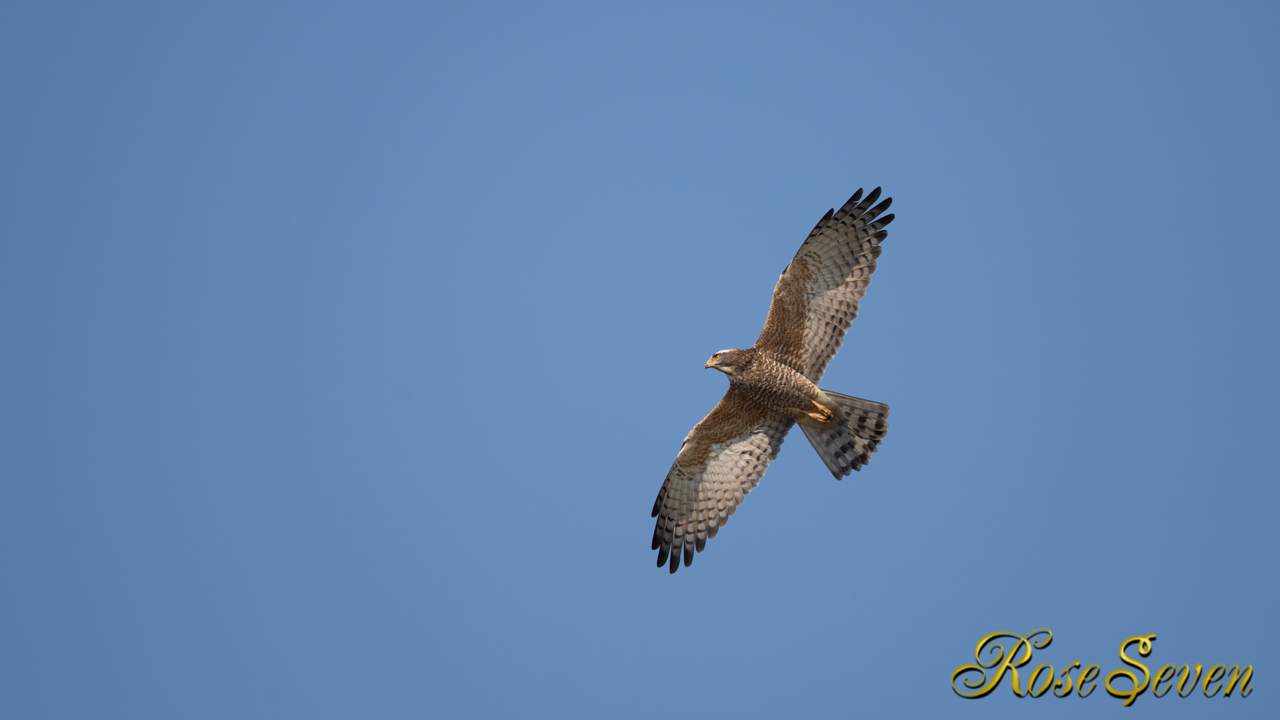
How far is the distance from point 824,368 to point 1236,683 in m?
5.05

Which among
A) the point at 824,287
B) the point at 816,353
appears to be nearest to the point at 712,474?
the point at 816,353

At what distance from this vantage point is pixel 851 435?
768cm

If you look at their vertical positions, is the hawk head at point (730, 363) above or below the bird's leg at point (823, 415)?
above

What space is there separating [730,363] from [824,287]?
1.20m

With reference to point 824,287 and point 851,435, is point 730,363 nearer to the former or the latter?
point 824,287

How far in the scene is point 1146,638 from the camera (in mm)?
7652

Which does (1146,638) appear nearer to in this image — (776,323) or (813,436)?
(813,436)

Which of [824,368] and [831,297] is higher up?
[831,297]

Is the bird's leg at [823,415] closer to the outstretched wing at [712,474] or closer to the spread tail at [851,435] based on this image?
the spread tail at [851,435]

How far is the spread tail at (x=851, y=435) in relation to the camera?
7566mm

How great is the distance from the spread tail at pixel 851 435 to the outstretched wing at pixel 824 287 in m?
0.48

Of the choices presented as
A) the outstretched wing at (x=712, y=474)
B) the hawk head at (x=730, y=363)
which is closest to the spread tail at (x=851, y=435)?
the outstretched wing at (x=712, y=474)

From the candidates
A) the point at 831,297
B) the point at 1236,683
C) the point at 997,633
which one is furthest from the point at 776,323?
the point at 1236,683

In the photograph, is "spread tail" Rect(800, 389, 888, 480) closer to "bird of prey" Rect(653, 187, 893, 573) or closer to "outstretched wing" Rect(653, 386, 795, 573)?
"bird of prey" Rect(653, 187, 893, 573)
